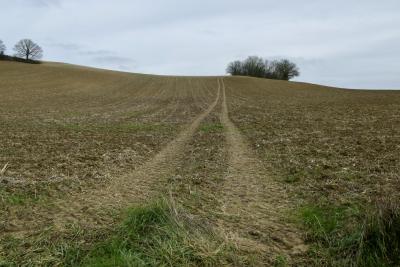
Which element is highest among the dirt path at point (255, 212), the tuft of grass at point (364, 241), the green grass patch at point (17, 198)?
the tuft of grass at point (364, 241)

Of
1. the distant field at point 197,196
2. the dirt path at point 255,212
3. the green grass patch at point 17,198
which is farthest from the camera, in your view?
the green grass patch at point 17,198

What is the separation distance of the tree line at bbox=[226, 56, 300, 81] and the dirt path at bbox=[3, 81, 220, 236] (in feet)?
347

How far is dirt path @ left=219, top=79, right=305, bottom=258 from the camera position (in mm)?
6254

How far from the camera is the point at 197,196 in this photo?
8609mm

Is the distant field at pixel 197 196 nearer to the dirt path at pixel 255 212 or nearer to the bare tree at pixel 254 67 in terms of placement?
the dirt path at pixel 255 212

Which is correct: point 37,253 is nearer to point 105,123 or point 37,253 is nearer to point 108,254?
point 108,254

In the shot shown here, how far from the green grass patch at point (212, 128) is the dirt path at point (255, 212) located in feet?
24.1

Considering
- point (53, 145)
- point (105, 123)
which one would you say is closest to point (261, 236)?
point (53, 145)

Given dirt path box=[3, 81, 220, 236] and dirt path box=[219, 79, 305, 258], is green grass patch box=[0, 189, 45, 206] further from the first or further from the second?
dirt path box=[219, 79, 305, 258]

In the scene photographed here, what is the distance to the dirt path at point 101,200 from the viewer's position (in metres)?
7.05

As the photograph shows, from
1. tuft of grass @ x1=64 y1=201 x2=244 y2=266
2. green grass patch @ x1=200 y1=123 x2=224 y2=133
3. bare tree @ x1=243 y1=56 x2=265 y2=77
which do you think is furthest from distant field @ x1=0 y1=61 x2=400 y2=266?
bare tree @ x1=243 y1=56 x2=265 y2=77

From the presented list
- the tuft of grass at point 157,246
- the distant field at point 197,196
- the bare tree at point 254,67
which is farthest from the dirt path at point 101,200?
the bare tree at point 254,67

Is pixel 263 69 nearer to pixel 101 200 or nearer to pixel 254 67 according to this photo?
pixel 254 67

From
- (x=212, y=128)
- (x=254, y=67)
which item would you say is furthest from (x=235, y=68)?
(x=212, y=128)
